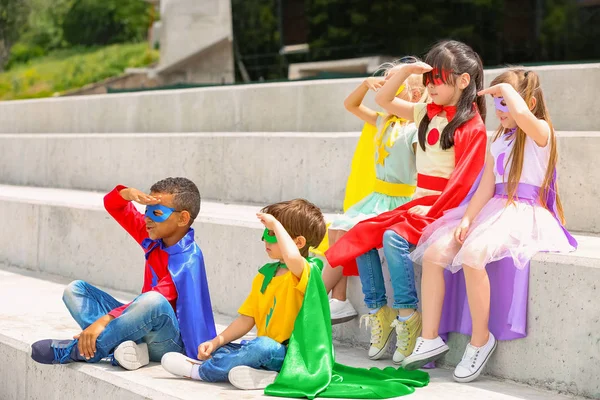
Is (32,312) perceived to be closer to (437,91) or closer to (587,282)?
(437,91)

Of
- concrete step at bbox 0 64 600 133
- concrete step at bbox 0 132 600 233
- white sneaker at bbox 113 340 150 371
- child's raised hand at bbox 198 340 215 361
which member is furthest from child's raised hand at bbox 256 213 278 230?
concrete step at bbox 0 64 600 133

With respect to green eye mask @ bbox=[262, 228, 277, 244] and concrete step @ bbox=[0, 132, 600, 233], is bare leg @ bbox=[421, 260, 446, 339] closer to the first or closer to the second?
green eye mask @ bbox=[262, 228, 277, 244]

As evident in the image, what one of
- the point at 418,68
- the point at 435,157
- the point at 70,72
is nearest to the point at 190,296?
the point at 435,157

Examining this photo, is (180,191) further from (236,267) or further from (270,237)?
(236,267)

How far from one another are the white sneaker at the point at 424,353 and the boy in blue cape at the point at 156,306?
2.78 ft

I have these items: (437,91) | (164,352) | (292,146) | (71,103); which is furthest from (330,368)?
(71,103)

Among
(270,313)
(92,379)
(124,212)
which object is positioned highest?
(124,212)

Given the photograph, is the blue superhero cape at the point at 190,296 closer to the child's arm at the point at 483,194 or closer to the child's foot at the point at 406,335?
the child's foot at the point at 406,335

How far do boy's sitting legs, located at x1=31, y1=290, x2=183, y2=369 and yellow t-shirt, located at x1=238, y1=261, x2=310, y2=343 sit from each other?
1.28 ft

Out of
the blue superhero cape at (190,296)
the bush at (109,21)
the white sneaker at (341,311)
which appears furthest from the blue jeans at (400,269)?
the bush at (109,21)

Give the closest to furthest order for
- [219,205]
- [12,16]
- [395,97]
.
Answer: [395,97] < [219,205] < [12,16]

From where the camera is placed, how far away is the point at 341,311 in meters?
4.27

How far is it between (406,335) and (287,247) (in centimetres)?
71

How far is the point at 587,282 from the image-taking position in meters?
3.46
